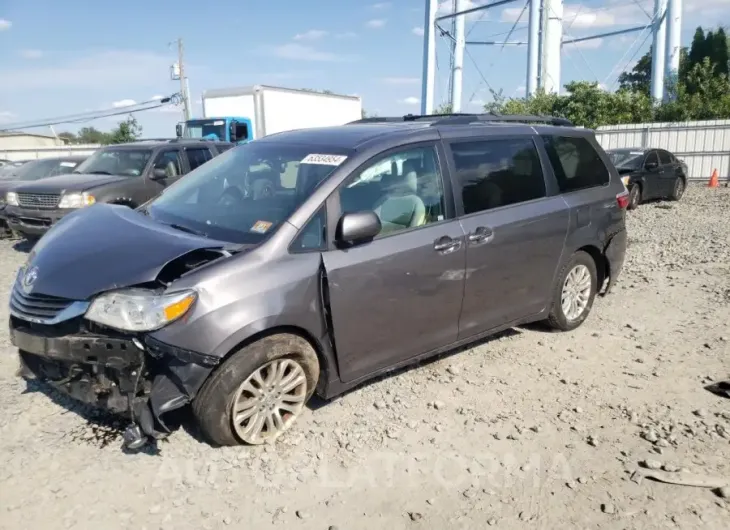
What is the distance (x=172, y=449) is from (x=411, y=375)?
5.94 feet

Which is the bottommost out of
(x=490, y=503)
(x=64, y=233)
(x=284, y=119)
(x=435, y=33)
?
(x=490, y=503)

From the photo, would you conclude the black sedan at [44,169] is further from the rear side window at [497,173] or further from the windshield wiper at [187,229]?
the rear side window at [497,173]

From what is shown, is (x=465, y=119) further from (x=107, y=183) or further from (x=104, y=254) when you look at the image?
(x=107, y=183)

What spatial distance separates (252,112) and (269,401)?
1889 cm

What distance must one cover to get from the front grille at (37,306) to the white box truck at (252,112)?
1679cm

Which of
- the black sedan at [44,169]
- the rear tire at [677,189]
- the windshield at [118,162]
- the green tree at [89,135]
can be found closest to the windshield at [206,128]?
the black sedan at [44,169]

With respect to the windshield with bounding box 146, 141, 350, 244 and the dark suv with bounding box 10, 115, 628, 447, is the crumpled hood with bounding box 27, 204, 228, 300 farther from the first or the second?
the windshield with bounding box 146, 141, 350, 244

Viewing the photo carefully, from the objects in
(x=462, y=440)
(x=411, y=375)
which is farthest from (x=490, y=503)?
(x=411, y=375)

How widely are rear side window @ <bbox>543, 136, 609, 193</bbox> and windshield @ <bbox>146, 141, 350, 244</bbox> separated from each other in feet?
7.20

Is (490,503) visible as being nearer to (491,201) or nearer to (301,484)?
(301,484)

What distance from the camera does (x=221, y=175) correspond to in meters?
4.31

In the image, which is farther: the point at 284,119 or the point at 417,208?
the point at 284,119

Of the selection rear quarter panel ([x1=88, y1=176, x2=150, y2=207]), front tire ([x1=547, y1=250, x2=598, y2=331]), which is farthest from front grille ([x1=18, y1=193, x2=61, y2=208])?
front tire ([x1=547, y1=250, x2=598, y2=331])

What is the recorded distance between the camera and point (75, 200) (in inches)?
333
